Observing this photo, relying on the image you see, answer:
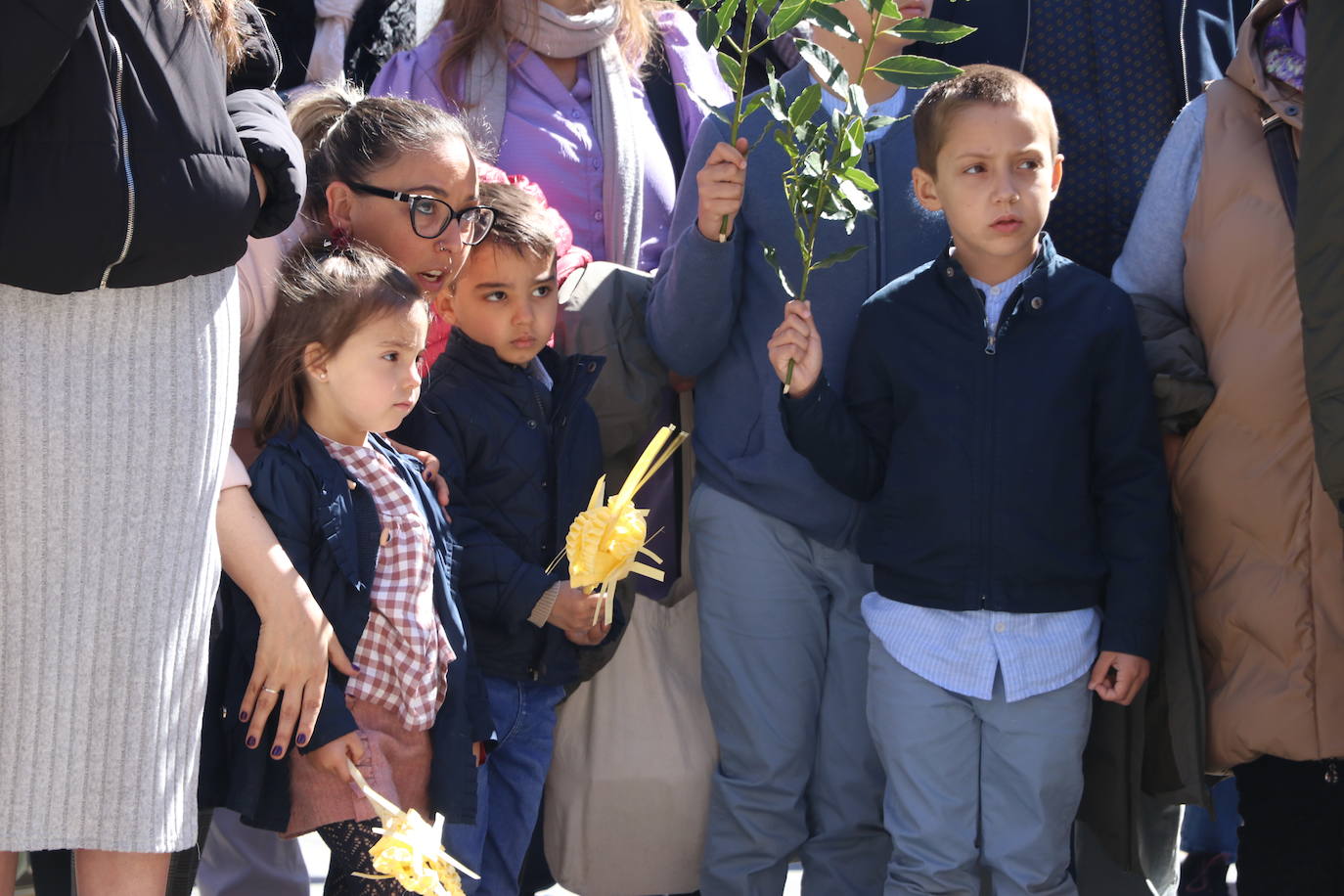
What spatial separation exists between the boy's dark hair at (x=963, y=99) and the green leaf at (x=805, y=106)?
381mm

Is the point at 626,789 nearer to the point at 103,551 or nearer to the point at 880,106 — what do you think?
the point at 103,551

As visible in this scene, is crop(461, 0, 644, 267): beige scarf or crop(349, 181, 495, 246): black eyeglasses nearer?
crop(349, 181, 495, 246): black eyeglasses

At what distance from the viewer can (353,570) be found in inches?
100

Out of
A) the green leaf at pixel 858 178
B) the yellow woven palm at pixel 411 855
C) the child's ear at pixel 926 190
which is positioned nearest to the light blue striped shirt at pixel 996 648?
the child's ear at pixel 926 190

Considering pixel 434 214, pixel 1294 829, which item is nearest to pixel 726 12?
pixel 434 214

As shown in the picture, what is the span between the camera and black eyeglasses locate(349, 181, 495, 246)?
286 cm

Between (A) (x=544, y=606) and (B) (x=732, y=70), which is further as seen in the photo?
(A) (x=544, y=606)

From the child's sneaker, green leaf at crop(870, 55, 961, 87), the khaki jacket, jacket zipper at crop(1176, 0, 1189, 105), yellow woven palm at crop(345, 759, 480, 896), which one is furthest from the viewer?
the child's sneaker

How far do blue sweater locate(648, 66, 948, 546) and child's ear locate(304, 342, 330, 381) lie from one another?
72 centimetres

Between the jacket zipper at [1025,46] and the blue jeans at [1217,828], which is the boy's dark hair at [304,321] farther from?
the blue jeans at [1217,828]

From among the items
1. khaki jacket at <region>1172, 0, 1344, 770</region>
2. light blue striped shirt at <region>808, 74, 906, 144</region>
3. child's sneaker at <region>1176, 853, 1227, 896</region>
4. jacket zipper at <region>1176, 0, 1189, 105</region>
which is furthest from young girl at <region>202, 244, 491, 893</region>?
child's sneaker at <region>1176, 853, 1227, 896</region>

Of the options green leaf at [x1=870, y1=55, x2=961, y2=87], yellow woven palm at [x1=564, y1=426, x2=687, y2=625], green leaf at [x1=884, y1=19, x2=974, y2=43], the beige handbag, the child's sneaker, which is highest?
green leaf at [x1=884, y1=19, x2=974, y2=43]

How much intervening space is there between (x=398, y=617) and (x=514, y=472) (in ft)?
1.48

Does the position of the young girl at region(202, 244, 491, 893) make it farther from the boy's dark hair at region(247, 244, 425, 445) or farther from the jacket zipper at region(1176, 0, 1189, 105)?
the jacket zipper at region(1176, 0, 1189, 105)
